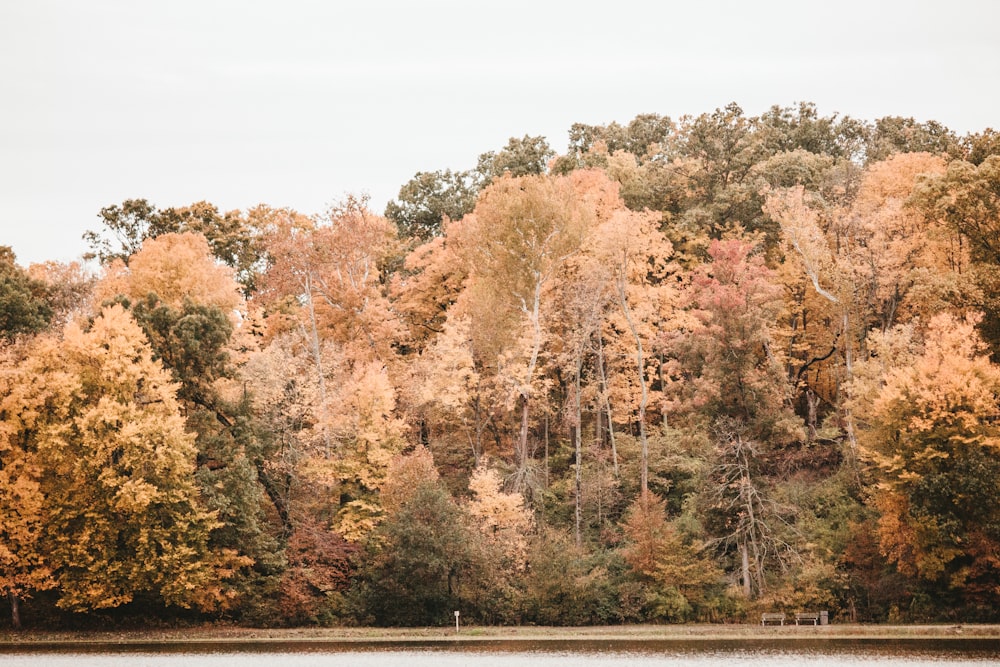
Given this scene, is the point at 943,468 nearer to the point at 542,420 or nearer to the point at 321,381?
the point at 542,420

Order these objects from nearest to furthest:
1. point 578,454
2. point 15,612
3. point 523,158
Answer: point 15,612
point 578,454
point 523,158

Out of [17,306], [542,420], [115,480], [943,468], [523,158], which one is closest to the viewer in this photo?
[943,468]

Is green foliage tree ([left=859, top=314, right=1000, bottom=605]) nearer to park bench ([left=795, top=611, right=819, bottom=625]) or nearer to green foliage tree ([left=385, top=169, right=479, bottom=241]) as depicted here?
park bench ([left=795, top=611, right=819, bottom=625])

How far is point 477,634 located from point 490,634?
0.53 metres

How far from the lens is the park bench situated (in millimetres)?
42656

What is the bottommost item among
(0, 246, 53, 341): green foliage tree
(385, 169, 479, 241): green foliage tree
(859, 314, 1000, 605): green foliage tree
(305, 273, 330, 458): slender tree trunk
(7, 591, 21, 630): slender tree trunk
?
(7, 591, 21, 630): slender tree trunk

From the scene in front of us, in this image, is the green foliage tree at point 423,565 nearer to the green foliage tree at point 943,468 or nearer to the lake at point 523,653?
the lake at point 523,653

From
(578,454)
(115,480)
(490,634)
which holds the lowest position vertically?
(490,634)

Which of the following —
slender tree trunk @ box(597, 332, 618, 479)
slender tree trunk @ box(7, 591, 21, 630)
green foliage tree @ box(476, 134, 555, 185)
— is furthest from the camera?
green foliage tree @ box(476, 134, 555, 185)

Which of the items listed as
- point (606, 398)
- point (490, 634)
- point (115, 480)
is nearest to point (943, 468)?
point (606, 398)

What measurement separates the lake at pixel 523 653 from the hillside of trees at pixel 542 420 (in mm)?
5254

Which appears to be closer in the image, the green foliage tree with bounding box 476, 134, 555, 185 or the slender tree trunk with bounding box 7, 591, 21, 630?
the slender tree trunk with bounding box 7, 591, 21, 630

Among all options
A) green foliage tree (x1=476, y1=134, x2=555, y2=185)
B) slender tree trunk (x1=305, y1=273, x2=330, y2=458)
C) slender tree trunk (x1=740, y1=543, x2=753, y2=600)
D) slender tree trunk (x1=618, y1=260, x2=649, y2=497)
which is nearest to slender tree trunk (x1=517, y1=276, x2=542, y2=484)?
slender tree trunk (x1=618, y1=260, x2=649, y2=497)

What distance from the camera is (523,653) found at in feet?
119
